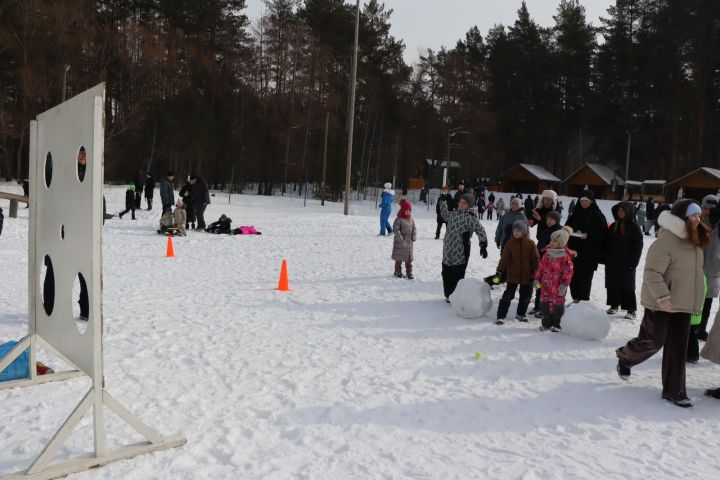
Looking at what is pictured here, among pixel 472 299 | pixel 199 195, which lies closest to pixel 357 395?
pixel 472 299

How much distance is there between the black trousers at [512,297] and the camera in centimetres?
769

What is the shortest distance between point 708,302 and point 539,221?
105 inches

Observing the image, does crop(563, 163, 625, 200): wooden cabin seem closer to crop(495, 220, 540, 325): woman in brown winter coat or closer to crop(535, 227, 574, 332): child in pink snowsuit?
crop(495, 220, 540, 325): woman in brown winter coat

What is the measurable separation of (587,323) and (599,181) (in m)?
45.1

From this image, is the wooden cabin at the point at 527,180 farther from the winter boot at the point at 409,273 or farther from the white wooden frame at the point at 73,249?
the white wooden frame at the point at 73,249

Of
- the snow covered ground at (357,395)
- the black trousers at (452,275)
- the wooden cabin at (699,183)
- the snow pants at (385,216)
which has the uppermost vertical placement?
the wooden cabin at (699,183)

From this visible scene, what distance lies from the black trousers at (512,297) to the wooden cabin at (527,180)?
43.7 m

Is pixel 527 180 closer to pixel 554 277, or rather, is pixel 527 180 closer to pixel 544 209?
pixel 544 209

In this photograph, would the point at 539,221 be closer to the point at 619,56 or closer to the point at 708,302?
the point at 708,302

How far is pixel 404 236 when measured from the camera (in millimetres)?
10508

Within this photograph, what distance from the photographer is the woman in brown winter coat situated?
25.1ft

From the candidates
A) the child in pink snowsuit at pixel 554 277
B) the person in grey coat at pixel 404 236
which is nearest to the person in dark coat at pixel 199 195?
the person in grey coat at pixel 404 236

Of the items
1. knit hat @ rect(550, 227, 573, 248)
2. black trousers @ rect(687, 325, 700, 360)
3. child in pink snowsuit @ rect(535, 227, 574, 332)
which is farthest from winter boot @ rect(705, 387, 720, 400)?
knit hat @ rect(550, 227, 573, 248)

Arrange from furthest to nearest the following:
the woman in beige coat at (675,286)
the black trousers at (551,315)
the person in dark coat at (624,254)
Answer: the person in dark coat at (624,254)
the black trousers at (551,315)
the woman in beige coat at (675,286)
